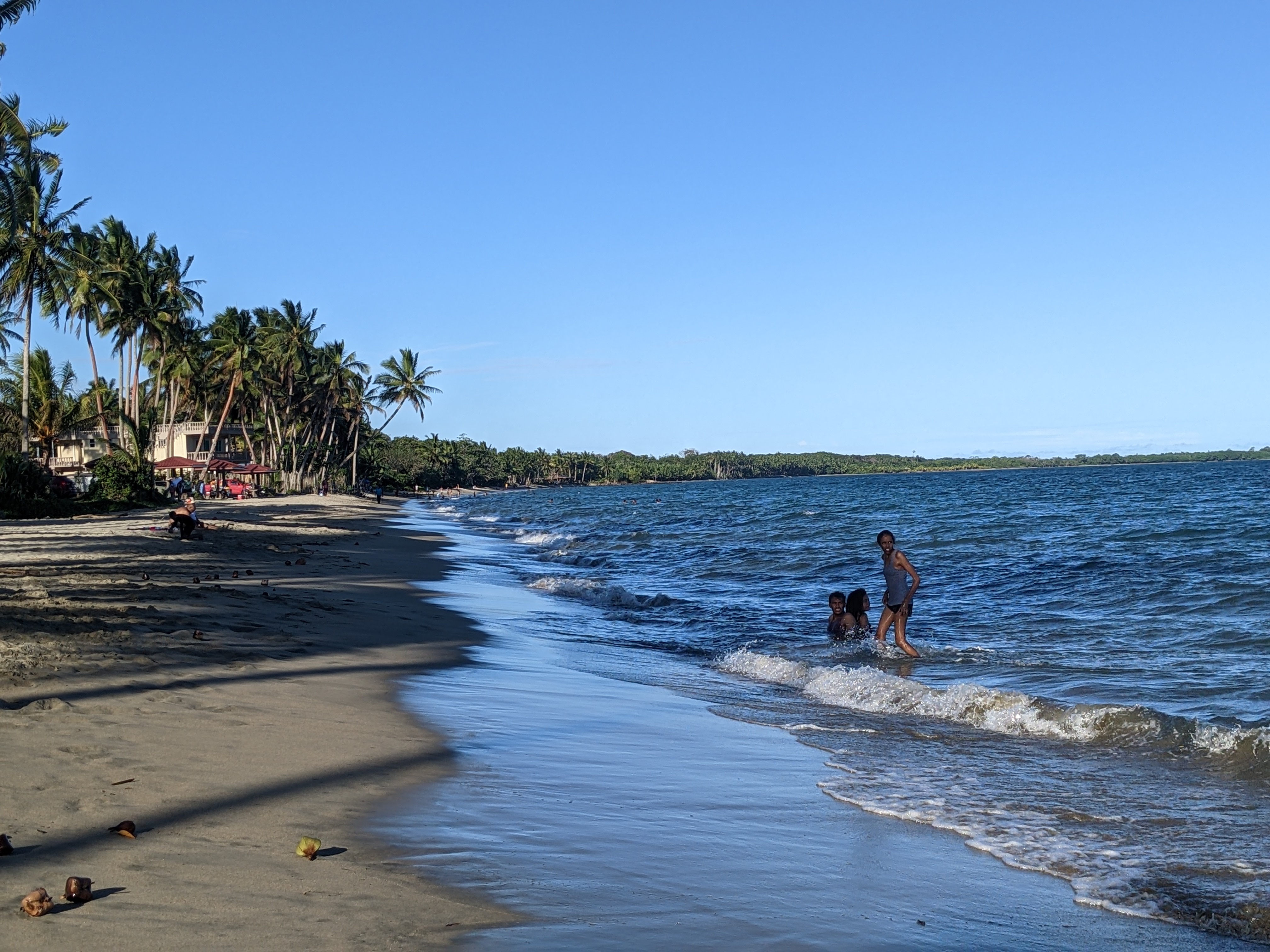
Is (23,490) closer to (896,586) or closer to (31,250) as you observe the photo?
(31,250)

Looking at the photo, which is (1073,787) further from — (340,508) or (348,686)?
(340,508)

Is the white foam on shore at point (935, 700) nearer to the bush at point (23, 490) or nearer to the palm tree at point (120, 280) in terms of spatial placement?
the bush at point (23, 490)

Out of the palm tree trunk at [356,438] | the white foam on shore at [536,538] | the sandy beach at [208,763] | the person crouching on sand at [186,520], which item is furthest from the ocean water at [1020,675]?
the palm tree trunk at [356,438]

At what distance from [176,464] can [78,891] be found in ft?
177

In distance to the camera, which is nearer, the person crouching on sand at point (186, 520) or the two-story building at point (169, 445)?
the person crouching on sand at point (186, 520)

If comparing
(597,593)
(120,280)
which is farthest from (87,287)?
(597,593)

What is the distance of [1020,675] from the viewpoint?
11055 millimetres

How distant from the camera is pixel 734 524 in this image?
150 feet

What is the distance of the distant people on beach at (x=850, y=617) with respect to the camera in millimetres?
14031

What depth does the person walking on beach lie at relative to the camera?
12.8m

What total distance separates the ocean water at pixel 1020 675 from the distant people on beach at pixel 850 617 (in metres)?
0.24

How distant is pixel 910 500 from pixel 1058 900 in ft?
213

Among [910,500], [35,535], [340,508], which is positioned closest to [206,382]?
[340,508]

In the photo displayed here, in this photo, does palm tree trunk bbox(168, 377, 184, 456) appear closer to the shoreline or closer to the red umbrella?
the red umbrella
